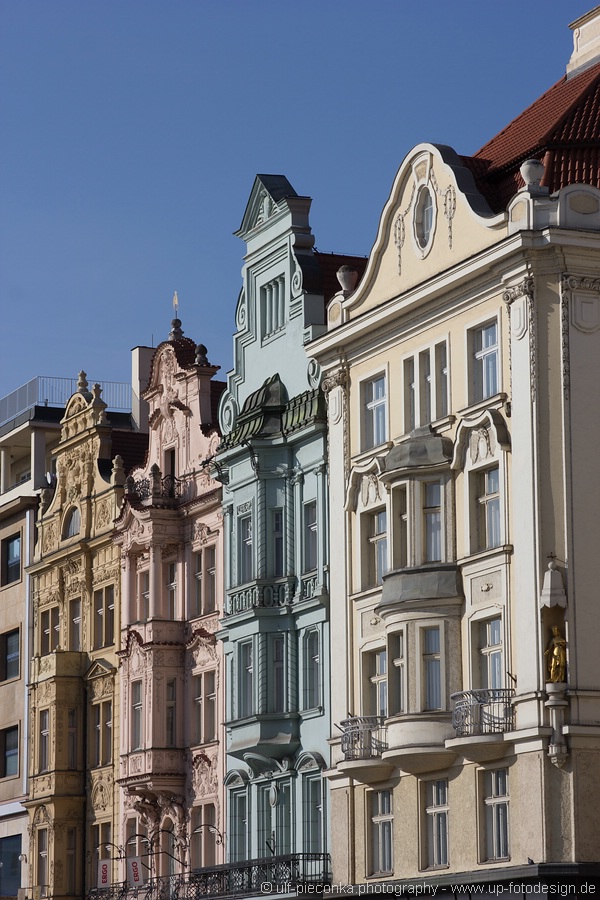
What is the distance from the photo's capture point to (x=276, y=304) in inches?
2331

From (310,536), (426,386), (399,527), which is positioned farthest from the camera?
(310,536)

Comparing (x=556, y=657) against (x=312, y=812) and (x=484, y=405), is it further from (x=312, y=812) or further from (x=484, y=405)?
(x=312, y=812)

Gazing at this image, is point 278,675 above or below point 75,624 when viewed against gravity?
below

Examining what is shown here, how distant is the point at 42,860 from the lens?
70.8 metres

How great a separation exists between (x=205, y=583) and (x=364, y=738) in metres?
12.6

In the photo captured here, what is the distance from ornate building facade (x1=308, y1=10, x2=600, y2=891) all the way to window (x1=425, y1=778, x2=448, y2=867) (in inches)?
1.8

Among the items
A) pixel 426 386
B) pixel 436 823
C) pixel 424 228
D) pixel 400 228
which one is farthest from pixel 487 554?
pixel 400 228

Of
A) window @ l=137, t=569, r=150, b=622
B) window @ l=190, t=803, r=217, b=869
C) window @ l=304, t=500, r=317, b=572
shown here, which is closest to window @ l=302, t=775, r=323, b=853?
window @ l=304, t=500, r=317, b=572

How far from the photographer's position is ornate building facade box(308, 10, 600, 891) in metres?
44.9

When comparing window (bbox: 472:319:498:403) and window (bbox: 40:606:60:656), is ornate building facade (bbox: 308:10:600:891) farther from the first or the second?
window (bbox: 40:606:60:656)

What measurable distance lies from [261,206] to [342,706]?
15.6 metres

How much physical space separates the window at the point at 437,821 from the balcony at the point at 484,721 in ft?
6.44

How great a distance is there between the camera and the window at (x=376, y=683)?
5081 cm

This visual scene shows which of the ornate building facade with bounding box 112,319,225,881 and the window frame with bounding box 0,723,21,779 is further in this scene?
the window frame with bounding box 0,723,21,779
